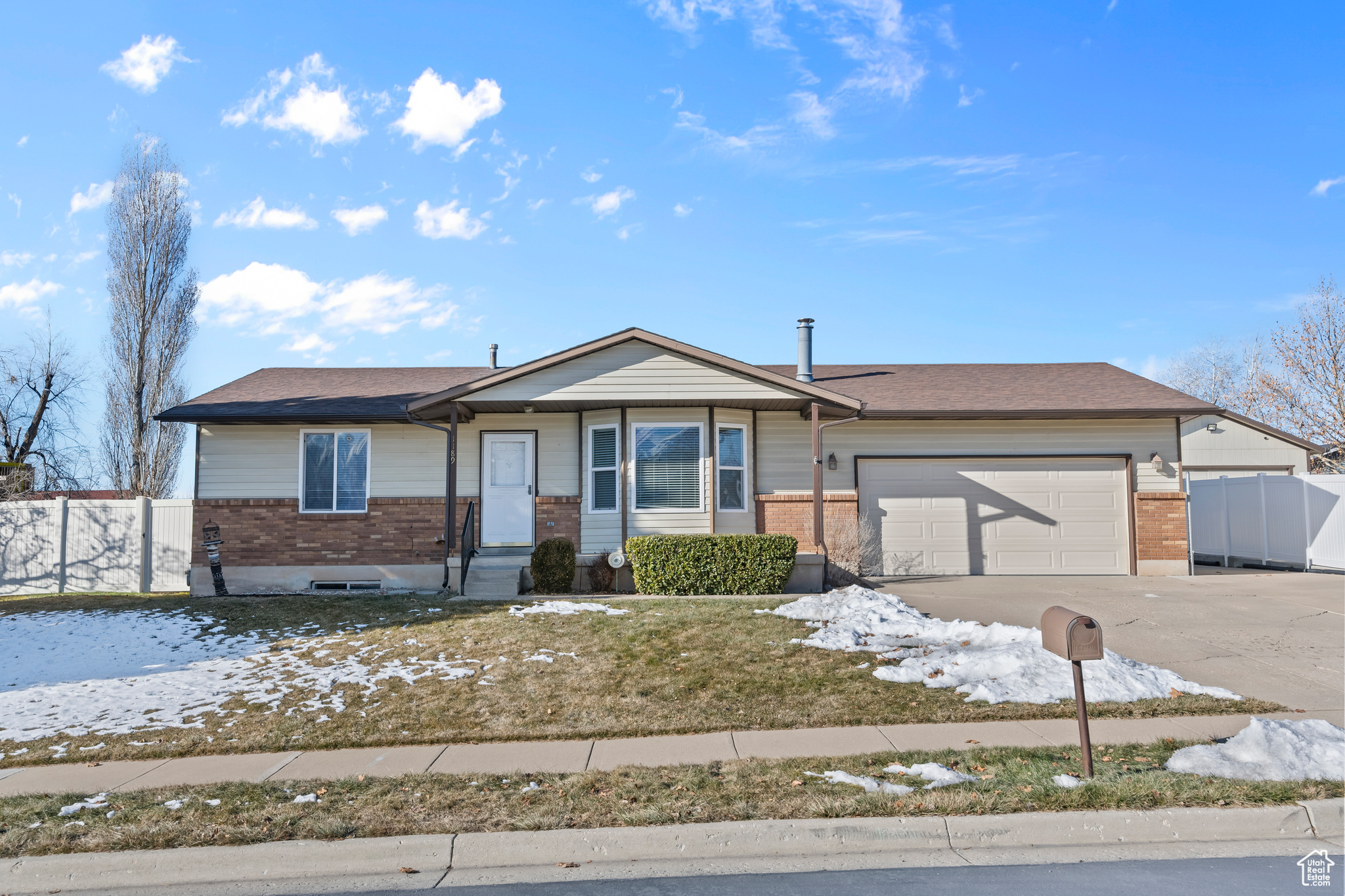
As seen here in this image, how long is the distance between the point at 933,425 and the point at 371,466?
35.0 ft

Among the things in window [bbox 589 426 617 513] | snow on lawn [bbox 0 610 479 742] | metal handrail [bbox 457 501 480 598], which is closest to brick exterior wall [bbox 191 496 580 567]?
metal handrail [bbox 457 501 480 598]

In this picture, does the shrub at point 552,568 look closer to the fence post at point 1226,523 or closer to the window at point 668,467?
the window at point 668,467

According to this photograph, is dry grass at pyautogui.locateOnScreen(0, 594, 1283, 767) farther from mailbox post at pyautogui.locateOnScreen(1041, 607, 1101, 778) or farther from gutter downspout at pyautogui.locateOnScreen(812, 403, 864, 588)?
gutter downspout at pyautogui.locateOnScreen(812, 403, 864, 588)

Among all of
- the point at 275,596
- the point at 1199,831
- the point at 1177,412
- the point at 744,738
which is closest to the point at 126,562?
the point at 275,596

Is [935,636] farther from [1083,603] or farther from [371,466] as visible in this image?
[371,466]

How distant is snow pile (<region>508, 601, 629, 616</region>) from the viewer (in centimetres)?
1073

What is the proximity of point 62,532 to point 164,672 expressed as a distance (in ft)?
34.7

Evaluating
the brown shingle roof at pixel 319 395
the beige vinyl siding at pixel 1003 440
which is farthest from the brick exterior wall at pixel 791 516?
the brown shingle roof at pixel 319 395

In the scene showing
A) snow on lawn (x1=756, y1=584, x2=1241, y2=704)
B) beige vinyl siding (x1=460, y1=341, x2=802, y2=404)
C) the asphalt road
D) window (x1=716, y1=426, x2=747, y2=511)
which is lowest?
the asphalt road

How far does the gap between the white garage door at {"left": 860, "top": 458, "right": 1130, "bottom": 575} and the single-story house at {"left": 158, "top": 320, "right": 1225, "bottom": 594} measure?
1.3 inches

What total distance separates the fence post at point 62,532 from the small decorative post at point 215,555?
4.57 meters

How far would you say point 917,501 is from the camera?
15.1 metres

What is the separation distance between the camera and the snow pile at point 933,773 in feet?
16.2

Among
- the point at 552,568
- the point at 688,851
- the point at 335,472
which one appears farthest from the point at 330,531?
the point at 688,851
